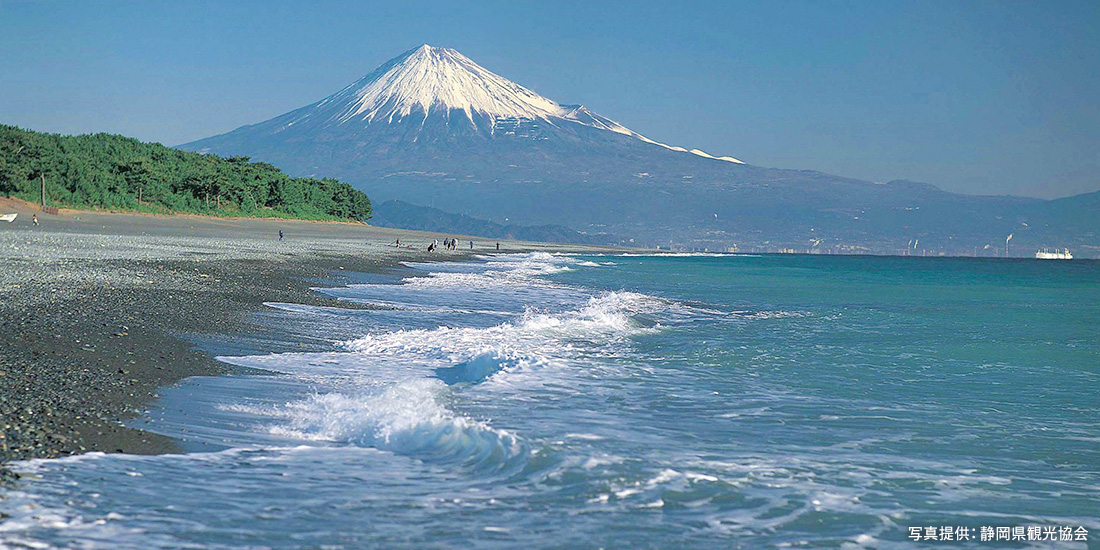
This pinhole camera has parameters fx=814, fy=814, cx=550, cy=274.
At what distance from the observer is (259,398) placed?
29.0 feet

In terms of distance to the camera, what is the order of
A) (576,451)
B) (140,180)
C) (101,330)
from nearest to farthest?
(576,451), (101,330), (140,180)

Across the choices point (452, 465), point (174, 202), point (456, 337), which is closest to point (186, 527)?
point (452, 465)

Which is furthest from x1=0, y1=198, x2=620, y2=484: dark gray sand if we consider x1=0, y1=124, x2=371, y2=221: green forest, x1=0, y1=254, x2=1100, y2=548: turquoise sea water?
x1=0, y1=124, x2=371, y2=221: green forest

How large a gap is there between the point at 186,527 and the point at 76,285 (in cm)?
1321

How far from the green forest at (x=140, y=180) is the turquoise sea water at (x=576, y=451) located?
64.8 meters

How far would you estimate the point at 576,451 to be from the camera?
732 centimetres

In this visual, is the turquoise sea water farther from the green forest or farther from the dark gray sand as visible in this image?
the green forest

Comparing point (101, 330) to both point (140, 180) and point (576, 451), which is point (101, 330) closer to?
point (576, 451)

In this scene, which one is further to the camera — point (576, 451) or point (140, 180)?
point (140, 180)

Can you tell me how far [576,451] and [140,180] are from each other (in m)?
83.3

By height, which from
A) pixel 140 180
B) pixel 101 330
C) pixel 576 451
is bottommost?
pixel 576 451

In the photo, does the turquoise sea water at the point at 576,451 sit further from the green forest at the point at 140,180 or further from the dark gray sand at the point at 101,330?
the green forest at the point at 140,180

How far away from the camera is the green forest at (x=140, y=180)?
67.6 m

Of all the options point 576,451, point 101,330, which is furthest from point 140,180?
point 576,451
